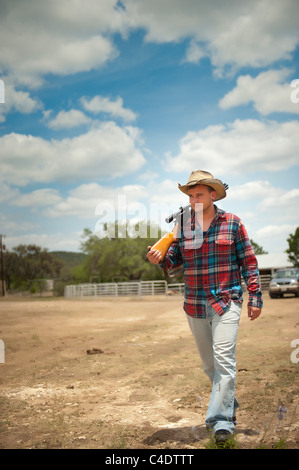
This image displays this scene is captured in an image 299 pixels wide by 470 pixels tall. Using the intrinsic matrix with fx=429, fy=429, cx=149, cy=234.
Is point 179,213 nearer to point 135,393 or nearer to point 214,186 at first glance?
point 214,186

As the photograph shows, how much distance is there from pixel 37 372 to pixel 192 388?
2678 mm

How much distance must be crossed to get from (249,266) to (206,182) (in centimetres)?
80

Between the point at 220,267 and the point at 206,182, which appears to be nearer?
the point at 220,267

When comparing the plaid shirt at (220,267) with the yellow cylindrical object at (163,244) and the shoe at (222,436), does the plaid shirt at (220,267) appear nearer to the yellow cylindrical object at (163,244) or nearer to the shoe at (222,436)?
the yellow cylindrical object at (163,244)

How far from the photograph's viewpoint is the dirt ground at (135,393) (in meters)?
3.55

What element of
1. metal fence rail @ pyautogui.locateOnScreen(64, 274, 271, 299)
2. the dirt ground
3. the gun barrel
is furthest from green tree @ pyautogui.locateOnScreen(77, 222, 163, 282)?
the gun barrel

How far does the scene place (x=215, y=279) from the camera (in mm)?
3516

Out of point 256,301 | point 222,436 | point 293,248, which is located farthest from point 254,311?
point 293,248

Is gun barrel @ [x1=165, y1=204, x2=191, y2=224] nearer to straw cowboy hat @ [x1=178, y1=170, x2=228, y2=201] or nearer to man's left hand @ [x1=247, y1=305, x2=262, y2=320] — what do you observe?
straw cowboy hat @ [x1=178, y1=170, x2=228, y2=201]

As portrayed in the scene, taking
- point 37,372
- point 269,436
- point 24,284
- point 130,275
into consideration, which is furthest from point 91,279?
point 269,436

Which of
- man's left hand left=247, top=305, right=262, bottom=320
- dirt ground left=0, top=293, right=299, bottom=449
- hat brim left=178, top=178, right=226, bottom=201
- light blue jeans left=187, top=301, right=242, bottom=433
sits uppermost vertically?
hat brim left=178, top=178, right=226, bottom=201

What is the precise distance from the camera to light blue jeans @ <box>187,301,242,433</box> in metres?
3.25

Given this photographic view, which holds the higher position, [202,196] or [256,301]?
[202,196]

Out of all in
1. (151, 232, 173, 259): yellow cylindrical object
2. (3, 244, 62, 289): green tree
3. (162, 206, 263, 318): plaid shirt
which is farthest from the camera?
(3, 244, 62, 289): green tree
